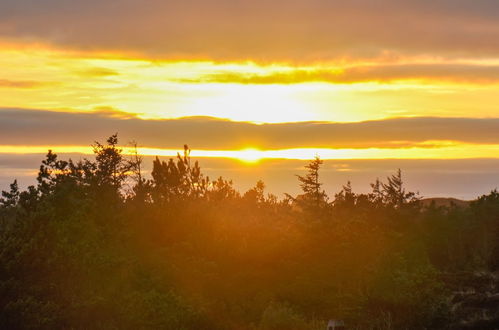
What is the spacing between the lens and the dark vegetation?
149ft

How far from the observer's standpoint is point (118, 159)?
88750mm

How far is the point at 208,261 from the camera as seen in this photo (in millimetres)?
65438

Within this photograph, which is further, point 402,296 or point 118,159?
point 118,159

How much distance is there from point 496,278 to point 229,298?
20.9 m

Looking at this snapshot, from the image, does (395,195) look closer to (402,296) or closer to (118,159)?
(118,159)

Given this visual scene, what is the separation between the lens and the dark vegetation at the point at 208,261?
4553 centimetres

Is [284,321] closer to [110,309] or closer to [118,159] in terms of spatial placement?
[110,309]

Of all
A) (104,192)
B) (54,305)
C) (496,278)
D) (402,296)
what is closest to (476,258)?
(496,278)

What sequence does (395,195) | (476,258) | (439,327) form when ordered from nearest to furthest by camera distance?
1. (439,327)
2. (476,258)
3. (395,195)

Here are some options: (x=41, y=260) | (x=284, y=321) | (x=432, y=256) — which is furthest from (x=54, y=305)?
(x=432, y=256)

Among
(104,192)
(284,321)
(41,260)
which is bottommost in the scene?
(284,321)

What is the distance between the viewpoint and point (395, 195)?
110m

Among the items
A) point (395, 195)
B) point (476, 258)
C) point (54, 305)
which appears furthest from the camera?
point (395, 195)

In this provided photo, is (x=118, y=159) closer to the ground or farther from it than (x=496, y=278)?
farther from it
